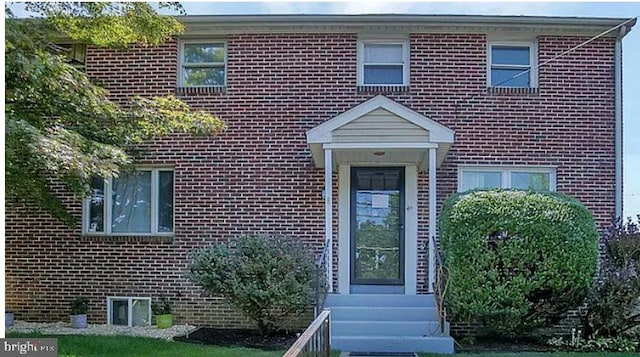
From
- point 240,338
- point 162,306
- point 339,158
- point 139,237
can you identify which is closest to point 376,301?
point 240,338

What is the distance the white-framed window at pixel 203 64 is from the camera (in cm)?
979

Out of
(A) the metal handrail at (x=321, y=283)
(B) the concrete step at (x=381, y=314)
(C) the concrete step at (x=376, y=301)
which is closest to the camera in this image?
(A) the metal handrail at (x=321, y=283)

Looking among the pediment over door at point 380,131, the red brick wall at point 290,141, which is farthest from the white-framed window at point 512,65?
the pediment over door at point 380,131

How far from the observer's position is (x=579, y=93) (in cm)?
956

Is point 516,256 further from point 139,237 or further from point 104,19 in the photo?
point 104,19

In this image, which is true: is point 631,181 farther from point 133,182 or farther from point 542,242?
point 133,182

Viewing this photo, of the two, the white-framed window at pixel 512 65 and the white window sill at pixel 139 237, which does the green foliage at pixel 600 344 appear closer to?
the white-framed window at pixel 512 65

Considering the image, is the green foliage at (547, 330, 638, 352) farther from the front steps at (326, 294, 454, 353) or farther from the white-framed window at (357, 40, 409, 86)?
the white-framed window at (357, 40, 409, 86)

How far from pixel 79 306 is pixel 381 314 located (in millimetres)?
4736

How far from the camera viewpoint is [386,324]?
790 cm

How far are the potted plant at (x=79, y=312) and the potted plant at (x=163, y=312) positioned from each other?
1.05 metres

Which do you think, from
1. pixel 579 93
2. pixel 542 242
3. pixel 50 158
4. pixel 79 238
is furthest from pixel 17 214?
pixel 579 93

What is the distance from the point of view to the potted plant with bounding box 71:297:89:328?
932 centimetres

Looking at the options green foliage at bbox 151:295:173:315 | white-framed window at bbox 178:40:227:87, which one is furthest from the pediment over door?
green foliage at bbox 151:295:173:315
